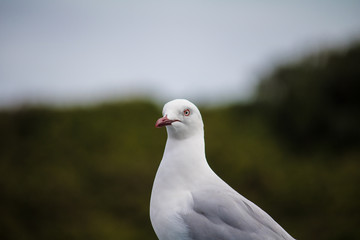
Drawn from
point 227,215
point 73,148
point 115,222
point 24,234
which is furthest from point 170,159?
point 73,148

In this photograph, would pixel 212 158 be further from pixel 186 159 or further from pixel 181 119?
pixel 181 119

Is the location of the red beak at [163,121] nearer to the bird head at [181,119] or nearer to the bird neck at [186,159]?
the bird head at [181,119]

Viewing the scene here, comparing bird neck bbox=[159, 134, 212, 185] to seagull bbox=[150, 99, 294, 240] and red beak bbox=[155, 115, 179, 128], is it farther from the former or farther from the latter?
red beak bbox=[155, 115, 179, 128]

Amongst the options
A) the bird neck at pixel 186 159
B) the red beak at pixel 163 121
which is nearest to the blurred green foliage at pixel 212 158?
the bird neck at pixel 186 159

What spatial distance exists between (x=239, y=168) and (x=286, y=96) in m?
2.35

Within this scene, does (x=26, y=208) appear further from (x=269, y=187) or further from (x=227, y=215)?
(x=227, y=215)

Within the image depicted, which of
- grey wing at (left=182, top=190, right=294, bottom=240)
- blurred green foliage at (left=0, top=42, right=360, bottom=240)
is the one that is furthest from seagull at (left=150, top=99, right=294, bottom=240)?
blurred green foliage at (left=0, top=42, right=360, bottom=240)

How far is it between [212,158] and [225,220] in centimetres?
638

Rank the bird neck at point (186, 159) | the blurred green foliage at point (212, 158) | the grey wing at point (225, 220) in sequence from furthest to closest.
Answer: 1. the blurred green foliage at point (212, 158)
2. the bird neck at point (186, 159)
3. the grey wing at point (225, 220)

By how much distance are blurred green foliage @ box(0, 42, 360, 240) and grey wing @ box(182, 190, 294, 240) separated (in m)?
5.25

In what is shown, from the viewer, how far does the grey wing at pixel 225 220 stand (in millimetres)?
2730

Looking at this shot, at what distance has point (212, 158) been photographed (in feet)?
30.0

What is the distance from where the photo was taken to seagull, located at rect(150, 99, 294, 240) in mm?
2734

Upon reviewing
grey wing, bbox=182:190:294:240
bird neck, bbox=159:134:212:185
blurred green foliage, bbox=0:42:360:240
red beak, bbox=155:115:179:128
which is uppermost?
blurred green foliage, bbox=0:42:360:240
